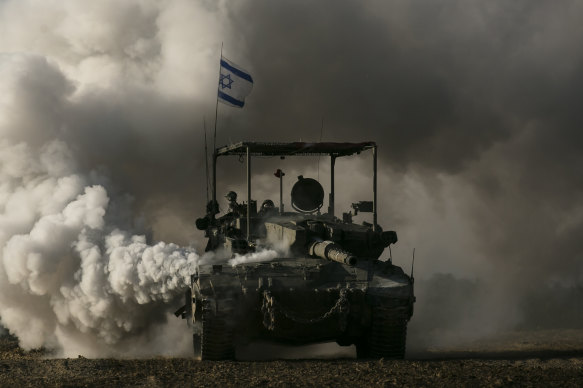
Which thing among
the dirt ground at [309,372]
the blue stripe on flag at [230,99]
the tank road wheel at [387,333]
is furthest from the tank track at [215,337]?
the blue stripe on flag at [230,99]

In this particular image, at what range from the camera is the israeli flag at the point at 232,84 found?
22672 mm

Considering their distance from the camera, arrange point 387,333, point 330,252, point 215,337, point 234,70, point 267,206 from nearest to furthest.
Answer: point 215,337 → point 387,333 → point 330,252 → point 267,206 → point 234,70

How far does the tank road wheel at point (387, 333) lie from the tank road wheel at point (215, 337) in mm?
2778

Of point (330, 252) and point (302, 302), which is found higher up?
point (330, 252)

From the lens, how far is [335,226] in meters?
17.9

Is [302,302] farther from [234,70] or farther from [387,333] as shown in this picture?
[234,70]

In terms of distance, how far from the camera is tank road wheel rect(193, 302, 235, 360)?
1459 cm

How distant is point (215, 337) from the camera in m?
14.6

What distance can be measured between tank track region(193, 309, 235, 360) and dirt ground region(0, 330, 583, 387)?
29cm

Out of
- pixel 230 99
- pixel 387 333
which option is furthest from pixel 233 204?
pixel 387 333

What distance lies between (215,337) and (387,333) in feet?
11.0

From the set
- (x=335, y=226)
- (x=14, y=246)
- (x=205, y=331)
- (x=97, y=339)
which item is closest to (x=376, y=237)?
(x=335, y=226)

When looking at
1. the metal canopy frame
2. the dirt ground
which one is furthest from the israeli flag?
the dirt ground

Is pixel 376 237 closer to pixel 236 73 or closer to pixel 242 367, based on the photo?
pixel 242 367
